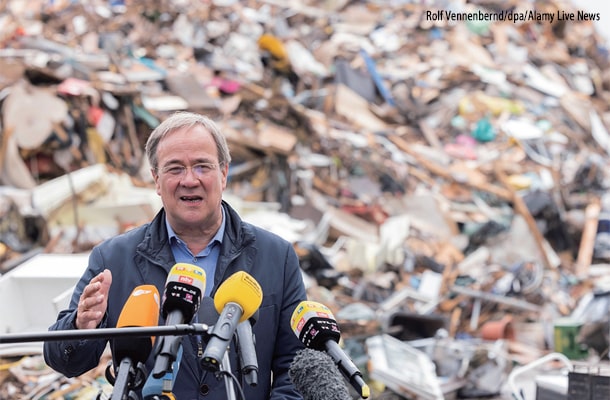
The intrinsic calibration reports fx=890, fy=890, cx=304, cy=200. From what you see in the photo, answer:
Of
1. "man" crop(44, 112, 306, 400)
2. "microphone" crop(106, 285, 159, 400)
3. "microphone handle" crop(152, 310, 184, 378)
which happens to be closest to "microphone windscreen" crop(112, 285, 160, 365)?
"microphone" crop(106, 285, 159, 400)

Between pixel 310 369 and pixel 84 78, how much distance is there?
9005 millimetres

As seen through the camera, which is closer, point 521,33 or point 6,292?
point 6,292

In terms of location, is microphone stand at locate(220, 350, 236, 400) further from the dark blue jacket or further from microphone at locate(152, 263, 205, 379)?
the dark blue jacket

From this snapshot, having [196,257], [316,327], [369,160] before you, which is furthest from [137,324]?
[369,160]

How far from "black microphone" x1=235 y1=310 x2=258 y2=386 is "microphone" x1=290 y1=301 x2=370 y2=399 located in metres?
0.18

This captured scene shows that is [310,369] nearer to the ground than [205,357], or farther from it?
nearer to the ground

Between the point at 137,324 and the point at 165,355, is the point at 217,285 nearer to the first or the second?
the point at 137,324

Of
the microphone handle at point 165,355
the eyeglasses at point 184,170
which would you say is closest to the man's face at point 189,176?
the eyeglasses at point 184,170

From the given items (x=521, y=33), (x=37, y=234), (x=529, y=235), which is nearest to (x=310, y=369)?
(x=37, y=234)

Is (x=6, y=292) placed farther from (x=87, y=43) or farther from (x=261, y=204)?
(x=87, y=43)

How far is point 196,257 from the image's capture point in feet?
8.43

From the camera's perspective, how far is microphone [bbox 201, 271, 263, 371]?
6.14 ft

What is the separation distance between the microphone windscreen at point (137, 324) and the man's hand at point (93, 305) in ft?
0.29

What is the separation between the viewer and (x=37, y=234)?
7812 millimetres
